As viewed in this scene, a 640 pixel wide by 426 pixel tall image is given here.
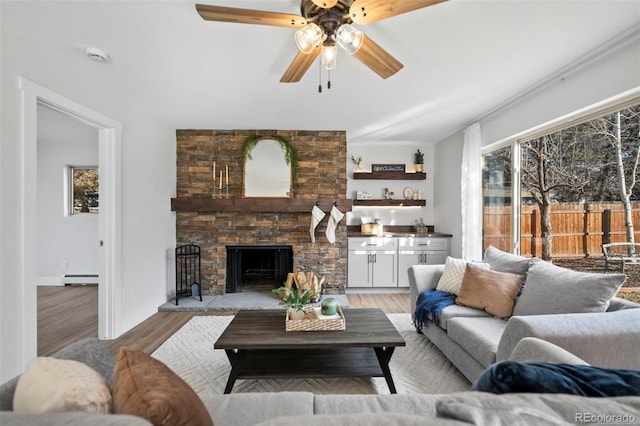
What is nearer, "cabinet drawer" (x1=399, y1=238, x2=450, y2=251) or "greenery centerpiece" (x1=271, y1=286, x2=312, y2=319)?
"greenery centerpiece" (x1=271, y1=286, x2=312, y2=319)

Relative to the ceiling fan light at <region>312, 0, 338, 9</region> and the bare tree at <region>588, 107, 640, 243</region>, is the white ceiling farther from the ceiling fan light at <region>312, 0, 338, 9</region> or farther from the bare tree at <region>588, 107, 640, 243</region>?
the bare tree at <region>588, 107, 640, 243</region>

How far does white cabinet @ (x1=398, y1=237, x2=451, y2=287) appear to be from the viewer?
14.4 ft

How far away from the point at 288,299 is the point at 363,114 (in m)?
2.36

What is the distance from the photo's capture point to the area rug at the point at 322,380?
6.57ft

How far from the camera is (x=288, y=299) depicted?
2.17 metres

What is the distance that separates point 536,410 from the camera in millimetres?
608

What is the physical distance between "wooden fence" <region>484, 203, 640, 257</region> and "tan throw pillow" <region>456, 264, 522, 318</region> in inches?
27.9

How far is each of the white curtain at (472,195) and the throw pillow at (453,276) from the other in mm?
1300

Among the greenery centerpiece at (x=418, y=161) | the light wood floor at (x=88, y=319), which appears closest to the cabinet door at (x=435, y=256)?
the light wood floor at (x=88, y=319)

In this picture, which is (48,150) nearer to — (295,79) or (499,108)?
(295,79)

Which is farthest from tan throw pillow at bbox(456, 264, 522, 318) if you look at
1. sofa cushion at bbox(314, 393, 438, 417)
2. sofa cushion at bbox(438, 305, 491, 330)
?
sofa cushion at bbox(314, 393, 438, 417)

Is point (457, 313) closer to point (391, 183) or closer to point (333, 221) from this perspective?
point (333, 221)

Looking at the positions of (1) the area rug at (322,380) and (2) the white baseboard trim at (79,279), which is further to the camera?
(2) the white baseboard trim at (79,279)

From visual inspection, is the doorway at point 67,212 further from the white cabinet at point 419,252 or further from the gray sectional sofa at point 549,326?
the gray sectional sofa at point 549,326
